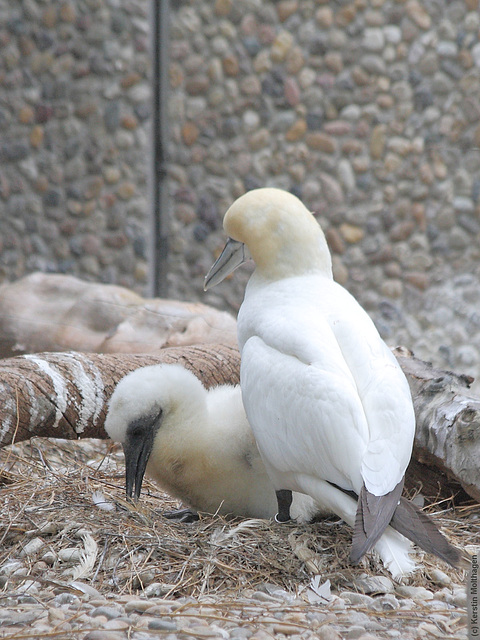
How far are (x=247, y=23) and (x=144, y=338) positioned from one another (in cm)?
518

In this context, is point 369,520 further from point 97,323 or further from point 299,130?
point 299,130

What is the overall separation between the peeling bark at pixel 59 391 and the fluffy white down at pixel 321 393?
115 centimetres

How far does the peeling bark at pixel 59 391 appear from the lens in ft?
13.7

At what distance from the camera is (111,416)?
3654mm

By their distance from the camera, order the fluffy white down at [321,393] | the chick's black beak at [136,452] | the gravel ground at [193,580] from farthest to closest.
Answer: the chick's black beak at [136,452], the fluffy white down at [321,393], the gravel ground at [193,580]

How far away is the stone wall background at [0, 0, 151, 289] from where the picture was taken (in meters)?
10.2

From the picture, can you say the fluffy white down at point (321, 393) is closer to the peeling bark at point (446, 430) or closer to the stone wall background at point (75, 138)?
the peeling bark at point (446, 430)

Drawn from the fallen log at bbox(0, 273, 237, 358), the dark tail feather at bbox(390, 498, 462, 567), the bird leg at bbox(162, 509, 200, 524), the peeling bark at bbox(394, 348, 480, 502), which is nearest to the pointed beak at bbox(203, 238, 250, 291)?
the bird leg at bbox(162, 509, 200, 524)

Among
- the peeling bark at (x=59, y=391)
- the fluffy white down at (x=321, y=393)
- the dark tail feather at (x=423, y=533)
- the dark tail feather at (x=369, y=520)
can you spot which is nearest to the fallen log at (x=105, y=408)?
the peeling bark at (x=59, y=391)

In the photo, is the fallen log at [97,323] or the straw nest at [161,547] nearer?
the straw nest at [161,547]

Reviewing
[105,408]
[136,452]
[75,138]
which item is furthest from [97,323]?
[75,138]

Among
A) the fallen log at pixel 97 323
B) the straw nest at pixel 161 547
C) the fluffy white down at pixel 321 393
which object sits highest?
the fluffy white down at pixel 321 393

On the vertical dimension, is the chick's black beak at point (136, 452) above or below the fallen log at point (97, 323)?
above

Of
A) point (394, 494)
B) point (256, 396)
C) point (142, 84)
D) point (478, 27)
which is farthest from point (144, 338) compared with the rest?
point (478, 27)
